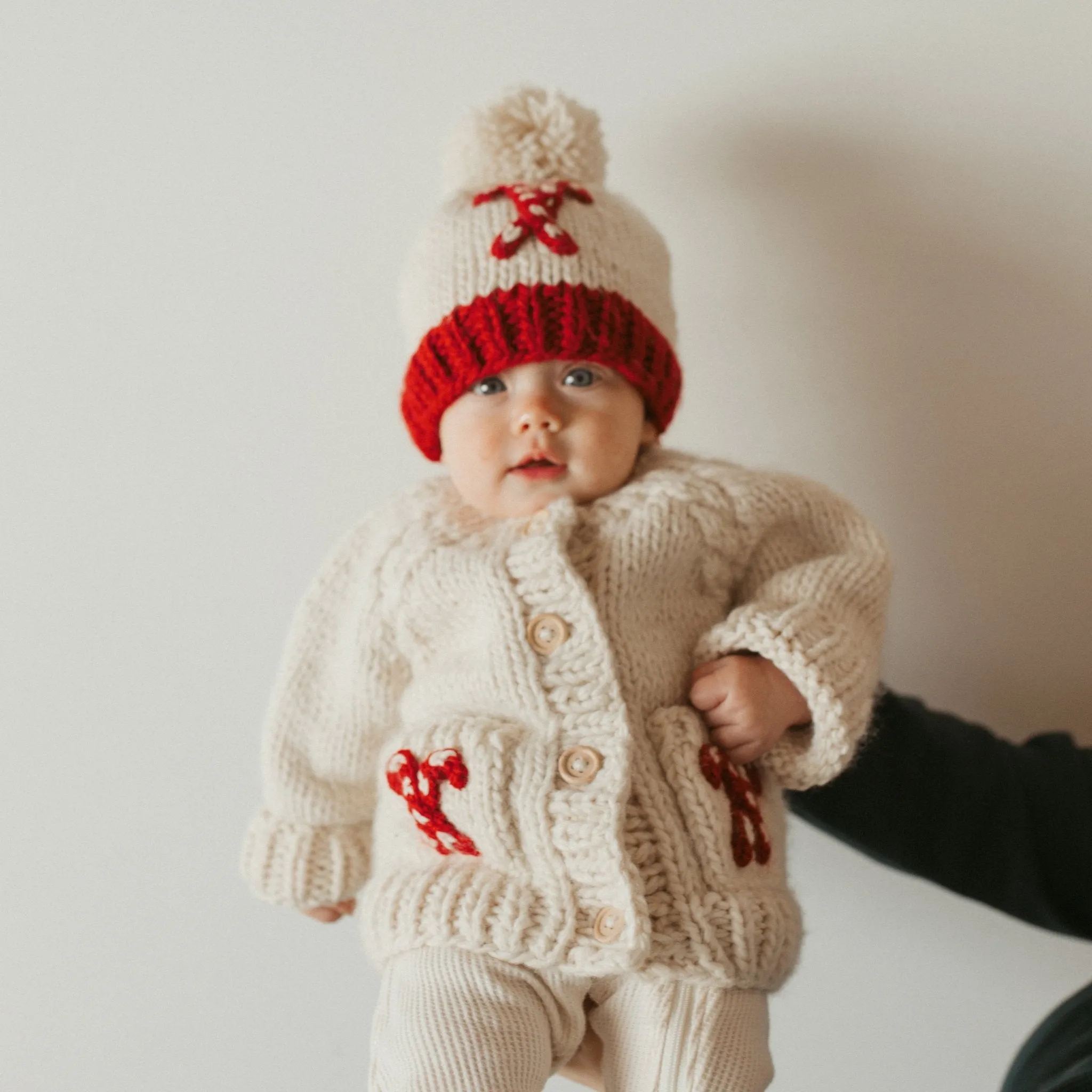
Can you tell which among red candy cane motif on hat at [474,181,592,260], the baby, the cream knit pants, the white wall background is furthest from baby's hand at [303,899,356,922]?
red candy cane motif on hat at [474,181,592,260]

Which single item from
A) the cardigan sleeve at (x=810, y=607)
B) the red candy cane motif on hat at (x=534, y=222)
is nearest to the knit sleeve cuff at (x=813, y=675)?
the cardigan sleeve at (x=810, y=607)

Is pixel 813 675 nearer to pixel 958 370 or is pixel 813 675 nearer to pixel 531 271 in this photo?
pixel 531 271

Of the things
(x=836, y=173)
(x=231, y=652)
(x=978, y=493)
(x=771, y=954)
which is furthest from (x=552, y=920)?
(x=836, y=173)

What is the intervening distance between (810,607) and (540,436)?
28 cm

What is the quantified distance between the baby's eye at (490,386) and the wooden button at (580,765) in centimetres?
33

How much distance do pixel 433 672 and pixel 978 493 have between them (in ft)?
2.31

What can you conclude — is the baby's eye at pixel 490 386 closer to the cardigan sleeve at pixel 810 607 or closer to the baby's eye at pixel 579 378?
the baby's eye at pixel 579 378

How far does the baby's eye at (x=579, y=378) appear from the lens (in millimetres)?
1022

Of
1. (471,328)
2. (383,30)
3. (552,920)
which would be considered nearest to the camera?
(552,920)

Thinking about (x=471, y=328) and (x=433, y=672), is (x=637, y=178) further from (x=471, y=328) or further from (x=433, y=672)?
(x=433, y=672)

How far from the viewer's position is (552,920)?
2.95 ft

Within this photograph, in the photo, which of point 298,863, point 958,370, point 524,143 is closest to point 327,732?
point 298,863

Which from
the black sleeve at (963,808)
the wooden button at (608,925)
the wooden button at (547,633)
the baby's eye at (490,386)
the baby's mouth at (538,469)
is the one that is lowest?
the wooden button at (608,925)

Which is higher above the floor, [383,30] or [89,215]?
[383,30]
